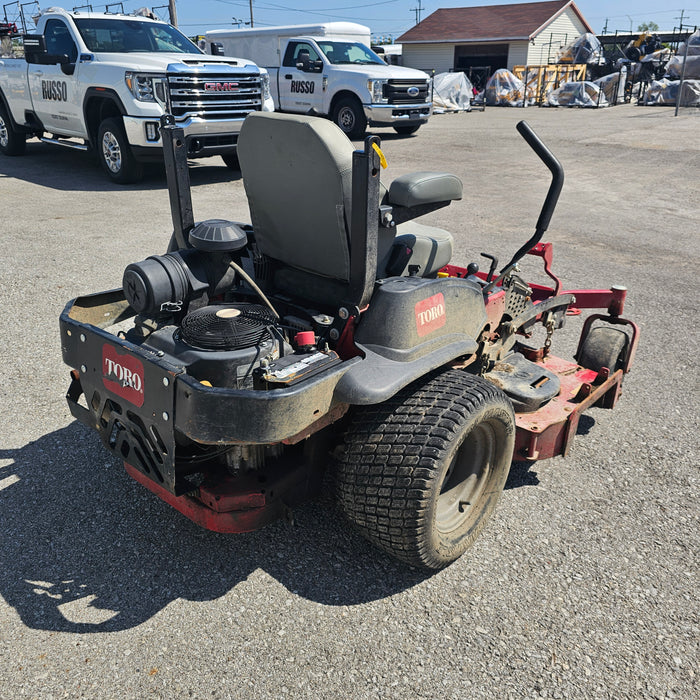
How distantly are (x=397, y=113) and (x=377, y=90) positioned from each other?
2.36 ft

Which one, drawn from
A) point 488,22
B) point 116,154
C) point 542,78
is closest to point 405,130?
point 116,154

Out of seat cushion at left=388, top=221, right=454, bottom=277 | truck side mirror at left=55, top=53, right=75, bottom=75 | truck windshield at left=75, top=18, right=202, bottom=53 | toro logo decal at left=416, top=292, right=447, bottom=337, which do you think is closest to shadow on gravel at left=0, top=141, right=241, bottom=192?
truck side mirror at left=55, top=53, right=75, bottom=75

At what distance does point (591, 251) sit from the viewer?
7395 mm

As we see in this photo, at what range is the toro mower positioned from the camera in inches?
91.0

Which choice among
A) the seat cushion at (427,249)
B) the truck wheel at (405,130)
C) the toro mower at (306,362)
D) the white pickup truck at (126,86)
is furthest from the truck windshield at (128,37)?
the seat cushion at (427,249)

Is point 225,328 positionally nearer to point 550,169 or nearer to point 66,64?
point 550,169

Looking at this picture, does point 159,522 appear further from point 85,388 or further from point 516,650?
point 516,650

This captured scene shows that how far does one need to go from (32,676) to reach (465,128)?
1855 cm

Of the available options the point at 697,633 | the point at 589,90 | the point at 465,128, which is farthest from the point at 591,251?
the point at 589,90

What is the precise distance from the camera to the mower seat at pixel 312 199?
2.49 metres

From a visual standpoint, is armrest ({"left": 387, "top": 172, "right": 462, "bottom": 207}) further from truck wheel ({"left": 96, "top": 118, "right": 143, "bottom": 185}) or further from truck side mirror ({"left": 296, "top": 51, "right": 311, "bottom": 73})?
truck side mirror ({"left": 296, "top": 51, "right": 311, "bottom": 73})

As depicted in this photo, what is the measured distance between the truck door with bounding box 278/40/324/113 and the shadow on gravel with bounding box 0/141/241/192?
13.1 ft

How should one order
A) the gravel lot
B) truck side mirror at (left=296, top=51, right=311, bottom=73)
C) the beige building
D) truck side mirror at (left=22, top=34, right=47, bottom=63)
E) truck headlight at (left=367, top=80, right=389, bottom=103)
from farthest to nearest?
the beige building, truck side mirror at (left=296, top=51, right=311, bottom=73), truck headlight at (left=367, top=80, right=389, bottom=103), truck side mirror at (left=22, top=34, right=47, bottom=63), the gravel lot

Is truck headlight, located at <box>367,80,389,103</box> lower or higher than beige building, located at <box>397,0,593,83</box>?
lower
